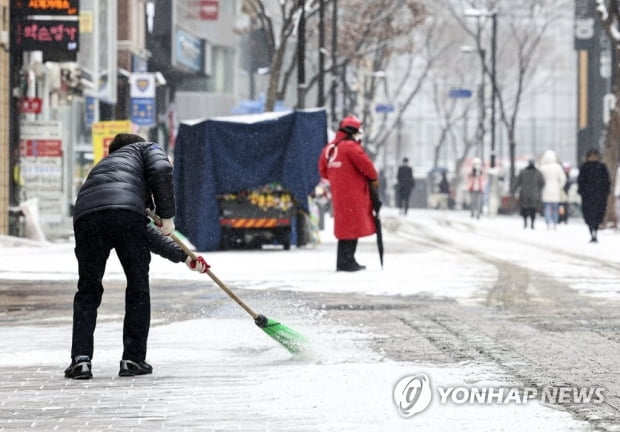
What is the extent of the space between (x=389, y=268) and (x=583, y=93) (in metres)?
48.3

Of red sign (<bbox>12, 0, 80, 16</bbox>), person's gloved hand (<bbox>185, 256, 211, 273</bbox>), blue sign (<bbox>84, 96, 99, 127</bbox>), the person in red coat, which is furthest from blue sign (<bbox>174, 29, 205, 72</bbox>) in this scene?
person's gloved hand (<bbox>185, 256, 211, 273</bbox>)

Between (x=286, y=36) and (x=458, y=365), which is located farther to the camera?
(x=286, y=36)

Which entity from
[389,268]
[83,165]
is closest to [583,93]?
[83,165]

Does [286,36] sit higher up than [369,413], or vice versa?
[286,36]

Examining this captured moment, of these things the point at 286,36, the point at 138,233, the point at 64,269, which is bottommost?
the point at 64,269

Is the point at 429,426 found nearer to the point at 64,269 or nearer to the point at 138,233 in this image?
the point at 138,233

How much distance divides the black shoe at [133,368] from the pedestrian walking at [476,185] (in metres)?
36.1

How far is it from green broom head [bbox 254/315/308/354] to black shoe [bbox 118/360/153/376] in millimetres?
1036

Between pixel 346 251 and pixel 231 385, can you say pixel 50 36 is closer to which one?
pixel 346 251

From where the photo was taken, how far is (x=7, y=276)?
17.2 m

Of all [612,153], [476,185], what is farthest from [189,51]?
[612,153]

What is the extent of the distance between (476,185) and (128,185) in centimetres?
3766

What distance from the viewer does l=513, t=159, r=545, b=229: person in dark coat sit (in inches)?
1432

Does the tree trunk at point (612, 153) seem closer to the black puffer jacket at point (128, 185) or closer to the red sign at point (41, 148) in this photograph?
the red sign at point (41, 148)
